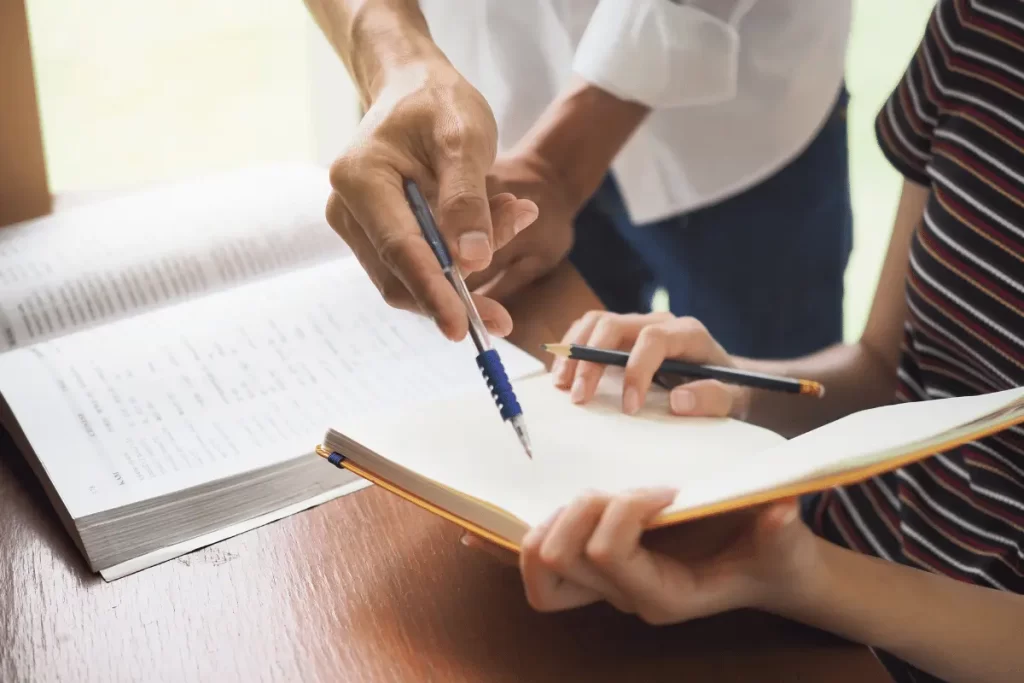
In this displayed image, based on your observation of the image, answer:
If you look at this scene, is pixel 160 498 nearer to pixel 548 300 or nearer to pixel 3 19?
pixel 548 300

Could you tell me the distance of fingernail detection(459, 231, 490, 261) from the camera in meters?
0.56

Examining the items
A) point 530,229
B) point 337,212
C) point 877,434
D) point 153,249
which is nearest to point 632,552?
point 877,434

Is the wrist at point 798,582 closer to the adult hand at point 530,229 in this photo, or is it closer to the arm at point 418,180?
the arm at point 418,180

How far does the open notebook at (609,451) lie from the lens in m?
0.38

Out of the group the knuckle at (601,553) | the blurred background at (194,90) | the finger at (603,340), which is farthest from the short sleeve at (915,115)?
the blurred background at (194,90)

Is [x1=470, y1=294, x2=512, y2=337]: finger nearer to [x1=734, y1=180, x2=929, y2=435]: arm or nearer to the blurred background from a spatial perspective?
[x1=734, y1=180, x2=929, y2=435]: arm

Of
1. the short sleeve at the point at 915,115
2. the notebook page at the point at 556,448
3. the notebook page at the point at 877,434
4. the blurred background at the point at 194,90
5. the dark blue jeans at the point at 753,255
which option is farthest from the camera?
the blurred background at the point at 194,90

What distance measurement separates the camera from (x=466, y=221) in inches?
22.3

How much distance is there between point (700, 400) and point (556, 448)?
11 cm

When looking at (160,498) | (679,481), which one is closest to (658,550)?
(679,481)

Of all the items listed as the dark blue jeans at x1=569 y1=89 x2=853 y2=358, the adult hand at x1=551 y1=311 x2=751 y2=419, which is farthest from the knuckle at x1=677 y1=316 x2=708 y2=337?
the dark blue jeans at x1=569 y1=89 x2=853 y2=358

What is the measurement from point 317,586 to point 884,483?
1.51ft

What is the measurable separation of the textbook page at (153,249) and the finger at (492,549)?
409 mm

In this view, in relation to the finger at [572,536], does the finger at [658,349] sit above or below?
below
